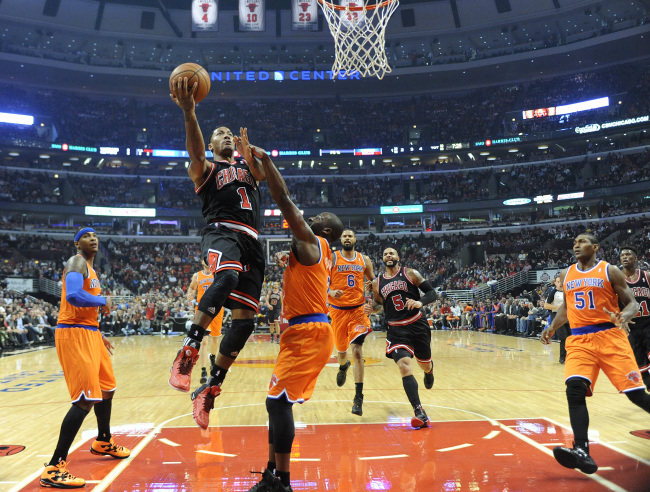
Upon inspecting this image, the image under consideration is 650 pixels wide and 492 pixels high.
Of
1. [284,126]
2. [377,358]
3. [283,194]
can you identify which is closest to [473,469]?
[283,194]

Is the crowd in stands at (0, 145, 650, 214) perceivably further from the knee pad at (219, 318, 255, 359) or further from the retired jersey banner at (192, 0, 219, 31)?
the knee pad at (219, 318, 255, 359)

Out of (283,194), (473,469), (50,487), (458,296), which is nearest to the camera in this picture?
(283,194)

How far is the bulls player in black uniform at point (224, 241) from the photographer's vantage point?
4043mm

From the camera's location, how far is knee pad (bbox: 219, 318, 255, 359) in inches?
169

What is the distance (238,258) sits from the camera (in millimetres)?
4273

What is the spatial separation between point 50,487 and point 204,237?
7.49ft

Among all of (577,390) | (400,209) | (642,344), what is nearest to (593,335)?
(577,390)

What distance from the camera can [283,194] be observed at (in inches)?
149

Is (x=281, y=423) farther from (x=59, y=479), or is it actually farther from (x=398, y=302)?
(x=398, y=302)

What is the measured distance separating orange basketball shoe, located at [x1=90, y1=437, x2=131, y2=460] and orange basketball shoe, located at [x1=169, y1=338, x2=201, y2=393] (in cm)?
176

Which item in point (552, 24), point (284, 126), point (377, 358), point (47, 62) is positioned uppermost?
point (552, 24)

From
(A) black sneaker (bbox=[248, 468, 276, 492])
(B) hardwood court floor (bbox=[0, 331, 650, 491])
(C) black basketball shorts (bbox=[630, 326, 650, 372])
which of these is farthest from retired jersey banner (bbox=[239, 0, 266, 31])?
(A) black sneaker (bbox=[248, 468, 276, 492])

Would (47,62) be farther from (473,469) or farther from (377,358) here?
(473,469)

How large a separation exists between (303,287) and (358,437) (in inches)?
98.0
